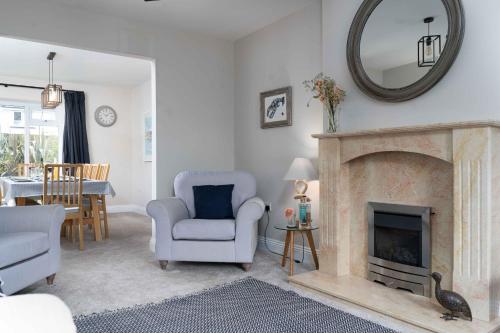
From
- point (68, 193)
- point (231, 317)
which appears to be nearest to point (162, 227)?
point (231, 317)

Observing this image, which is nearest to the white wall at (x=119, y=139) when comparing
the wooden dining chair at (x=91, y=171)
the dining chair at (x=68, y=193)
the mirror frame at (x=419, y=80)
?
the wooden dining chair at (x=91, y=171)

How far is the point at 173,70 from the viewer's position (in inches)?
168

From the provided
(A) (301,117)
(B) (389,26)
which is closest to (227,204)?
(A) (301,117)

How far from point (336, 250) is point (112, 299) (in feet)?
5.68

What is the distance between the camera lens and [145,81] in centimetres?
696

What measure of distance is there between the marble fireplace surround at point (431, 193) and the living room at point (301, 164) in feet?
0.03

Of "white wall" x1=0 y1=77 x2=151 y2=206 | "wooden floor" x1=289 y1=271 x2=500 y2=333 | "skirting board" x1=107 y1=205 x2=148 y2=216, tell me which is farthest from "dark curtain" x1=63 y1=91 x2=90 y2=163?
"wooden floor" x1=289 y1=271 x2=500 y2=333

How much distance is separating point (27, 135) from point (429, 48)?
263 inches

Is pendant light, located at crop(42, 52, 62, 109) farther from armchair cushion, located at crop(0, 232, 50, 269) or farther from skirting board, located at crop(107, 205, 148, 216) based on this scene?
skirting board, located at crop(107, 205, 148, 216)

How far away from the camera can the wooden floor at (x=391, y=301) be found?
6.76 ft

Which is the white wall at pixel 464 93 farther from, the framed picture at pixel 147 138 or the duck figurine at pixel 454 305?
the framed picture at pixel 147 138

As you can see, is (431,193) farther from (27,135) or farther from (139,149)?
(27,135)

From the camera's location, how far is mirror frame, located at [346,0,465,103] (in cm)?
235

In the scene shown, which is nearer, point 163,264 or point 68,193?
point 163,264
